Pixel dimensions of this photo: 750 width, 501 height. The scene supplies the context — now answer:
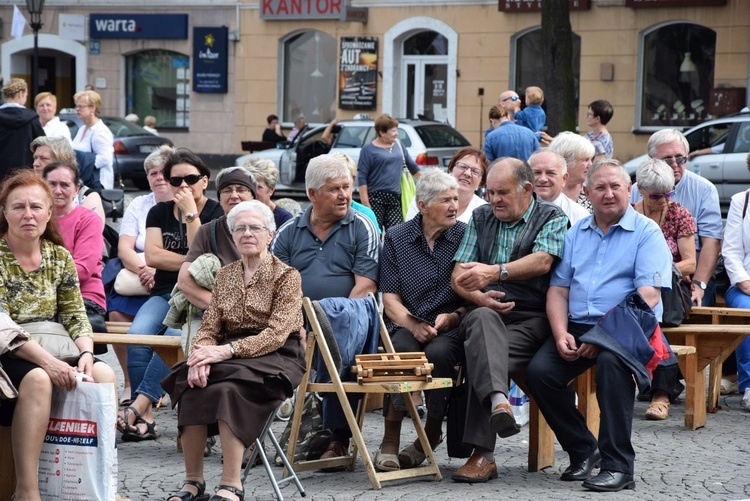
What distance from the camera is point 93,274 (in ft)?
23.3

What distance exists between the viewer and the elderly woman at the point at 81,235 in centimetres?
703

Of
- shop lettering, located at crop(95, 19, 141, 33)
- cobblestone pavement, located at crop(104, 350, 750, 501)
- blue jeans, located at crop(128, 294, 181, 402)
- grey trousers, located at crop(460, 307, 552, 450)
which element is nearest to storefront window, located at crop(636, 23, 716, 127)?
shop lettering, located at crop(95, 19, 141, 33)

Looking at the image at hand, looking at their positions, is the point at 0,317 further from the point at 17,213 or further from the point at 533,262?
the point at 533,262

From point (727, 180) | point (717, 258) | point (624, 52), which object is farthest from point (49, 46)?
point (717, 258)

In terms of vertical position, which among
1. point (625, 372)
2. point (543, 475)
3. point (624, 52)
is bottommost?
point (543, 475)

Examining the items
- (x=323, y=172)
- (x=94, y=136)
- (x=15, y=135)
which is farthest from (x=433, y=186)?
(x=94, y=136)

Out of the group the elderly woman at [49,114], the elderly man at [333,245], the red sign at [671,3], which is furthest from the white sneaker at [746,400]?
the red sign at [671,3]

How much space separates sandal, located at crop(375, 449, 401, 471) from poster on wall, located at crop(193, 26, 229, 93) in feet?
78.0

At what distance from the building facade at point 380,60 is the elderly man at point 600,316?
715 inches

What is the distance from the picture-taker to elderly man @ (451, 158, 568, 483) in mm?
6441

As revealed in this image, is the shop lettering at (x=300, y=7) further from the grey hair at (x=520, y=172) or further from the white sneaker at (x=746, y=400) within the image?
the grey hair at (x=520, y=172)

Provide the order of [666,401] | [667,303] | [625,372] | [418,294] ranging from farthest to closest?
[666,401] → [667,303] → [418,294] → [625,372]

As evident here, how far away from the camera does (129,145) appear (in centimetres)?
2497

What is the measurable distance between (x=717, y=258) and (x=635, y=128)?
683 inches
